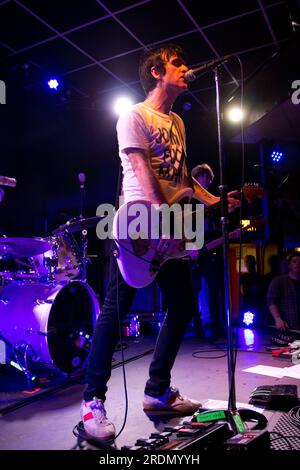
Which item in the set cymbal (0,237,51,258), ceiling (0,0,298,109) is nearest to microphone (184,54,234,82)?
cymbal (0,237,51,258)

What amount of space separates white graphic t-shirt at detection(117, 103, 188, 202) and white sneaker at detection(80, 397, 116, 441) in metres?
1.07

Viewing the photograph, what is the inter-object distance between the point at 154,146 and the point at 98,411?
1.43 m

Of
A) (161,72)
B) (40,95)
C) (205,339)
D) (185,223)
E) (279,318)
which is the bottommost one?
(205,339)

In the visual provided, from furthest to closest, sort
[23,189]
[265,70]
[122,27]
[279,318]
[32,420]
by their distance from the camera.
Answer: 1. [23,189]
2. [265,70]
3. [122,27]
4. [279,318]
5. [32,420]

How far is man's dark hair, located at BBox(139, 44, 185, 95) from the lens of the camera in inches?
88.6

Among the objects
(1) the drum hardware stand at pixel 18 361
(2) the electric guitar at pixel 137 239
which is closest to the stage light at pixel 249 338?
(1) the drum hardware stand at pixel 18 361

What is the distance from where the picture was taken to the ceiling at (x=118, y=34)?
4.59 meters

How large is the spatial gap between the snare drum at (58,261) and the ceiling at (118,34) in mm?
2992

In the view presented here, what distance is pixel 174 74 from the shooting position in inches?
87.7

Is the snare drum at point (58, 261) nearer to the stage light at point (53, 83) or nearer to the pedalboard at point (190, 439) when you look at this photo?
the pedalboard at point (190, 439)

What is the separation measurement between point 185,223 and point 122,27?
4.07 metres
